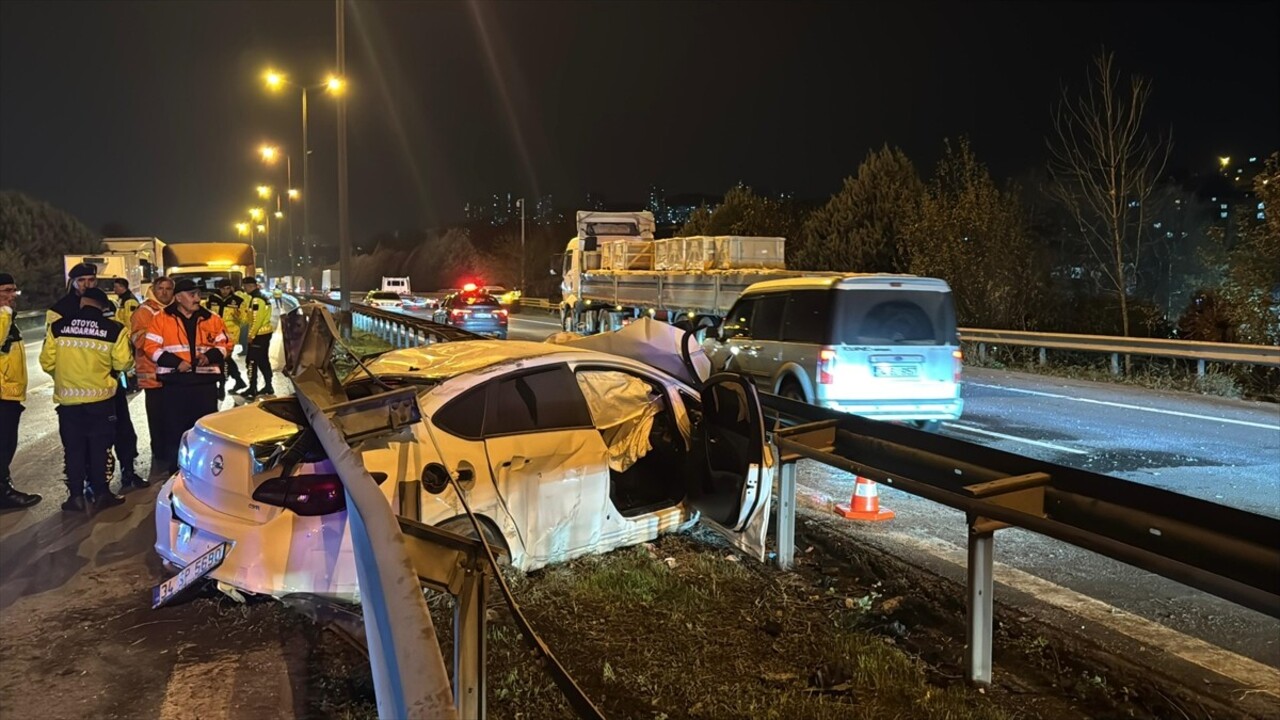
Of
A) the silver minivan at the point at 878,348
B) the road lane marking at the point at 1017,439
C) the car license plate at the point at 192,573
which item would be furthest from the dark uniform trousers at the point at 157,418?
the road lane marking at the point at 1017,439

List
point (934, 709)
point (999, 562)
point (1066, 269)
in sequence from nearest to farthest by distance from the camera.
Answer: point (934, 709), point (999, 562), point (1066, 269)

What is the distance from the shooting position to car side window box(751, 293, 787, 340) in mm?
10359

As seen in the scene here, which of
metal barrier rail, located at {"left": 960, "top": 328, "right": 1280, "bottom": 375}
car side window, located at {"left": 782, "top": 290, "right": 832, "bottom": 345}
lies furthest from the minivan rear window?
metal barrier rail, located at {"left": 960, "top": 328, "right": 1280, "bottom": 375}

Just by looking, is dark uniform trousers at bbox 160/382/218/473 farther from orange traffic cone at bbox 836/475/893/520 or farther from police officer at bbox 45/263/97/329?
orange traffic cone at bbox 836/475/893/520

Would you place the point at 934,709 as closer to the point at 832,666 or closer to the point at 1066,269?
the point at 832,666

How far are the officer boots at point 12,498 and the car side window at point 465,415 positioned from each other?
4.66m

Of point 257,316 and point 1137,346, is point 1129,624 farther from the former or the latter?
point 1137,346

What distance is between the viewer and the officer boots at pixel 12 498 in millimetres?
7254

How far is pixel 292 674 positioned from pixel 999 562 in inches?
170

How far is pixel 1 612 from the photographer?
4.99 meters

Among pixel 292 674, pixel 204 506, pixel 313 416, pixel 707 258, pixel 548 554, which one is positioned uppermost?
pixel 707 258

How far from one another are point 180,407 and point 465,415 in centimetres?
426

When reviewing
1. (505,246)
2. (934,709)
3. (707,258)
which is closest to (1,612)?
(934,709)

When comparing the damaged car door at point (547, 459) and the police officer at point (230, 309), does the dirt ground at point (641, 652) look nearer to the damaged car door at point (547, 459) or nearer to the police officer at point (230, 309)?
the damaged car door at point (547, 459)
